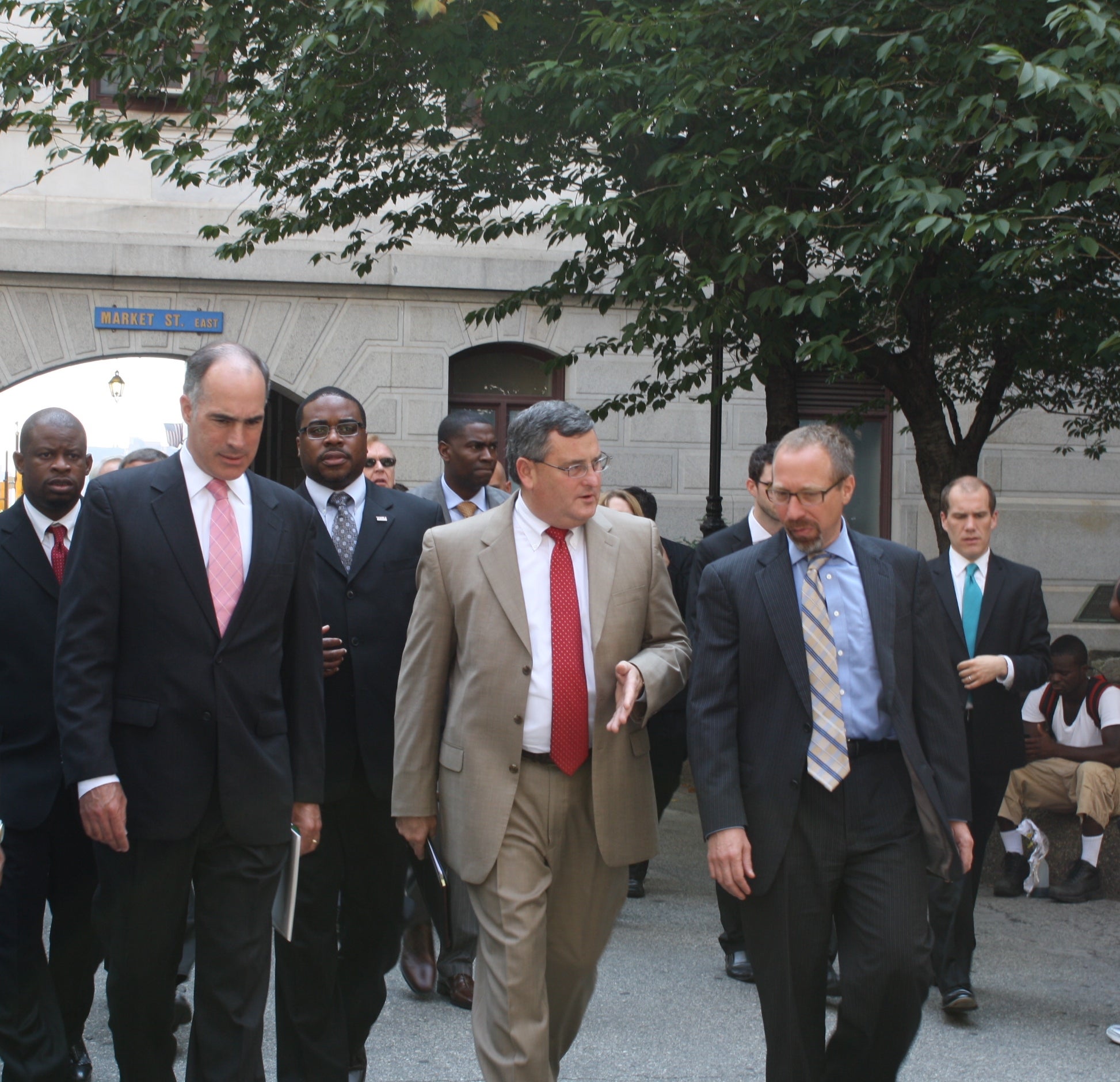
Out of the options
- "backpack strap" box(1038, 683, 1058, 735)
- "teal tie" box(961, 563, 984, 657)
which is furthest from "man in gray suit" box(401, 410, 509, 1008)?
"backpack strap" box(1038, 683, 1058, 735)

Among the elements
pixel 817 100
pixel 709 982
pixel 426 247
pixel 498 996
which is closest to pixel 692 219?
pixel 817 100

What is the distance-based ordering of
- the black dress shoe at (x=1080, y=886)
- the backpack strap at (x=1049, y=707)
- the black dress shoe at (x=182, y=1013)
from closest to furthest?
the black dress shoe at (x=182, y=1013) → the black dress shoe at (x=1080, y=886) → the backpack strap at (x=1049, y=707)

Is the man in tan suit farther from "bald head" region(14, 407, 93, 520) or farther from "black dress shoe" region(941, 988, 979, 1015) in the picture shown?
"black dress shoe" region(941, 988, 979, 1015)

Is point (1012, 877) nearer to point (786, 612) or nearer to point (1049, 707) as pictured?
point (1049, 707)

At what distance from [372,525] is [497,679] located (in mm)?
1067

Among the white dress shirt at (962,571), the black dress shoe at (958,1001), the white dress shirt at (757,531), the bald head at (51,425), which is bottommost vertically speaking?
the black dress shoe at (958,1001)

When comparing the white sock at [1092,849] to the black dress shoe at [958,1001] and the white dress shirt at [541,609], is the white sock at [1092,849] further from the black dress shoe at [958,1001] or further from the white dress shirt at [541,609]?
the white dress shirt at [541,609]

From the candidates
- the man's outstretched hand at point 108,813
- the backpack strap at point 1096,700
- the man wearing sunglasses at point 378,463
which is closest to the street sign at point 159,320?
the man wearing sunglasses at point 378,463

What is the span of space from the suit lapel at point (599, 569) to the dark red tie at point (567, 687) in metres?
0.05

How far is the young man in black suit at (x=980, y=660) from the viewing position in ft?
19.1

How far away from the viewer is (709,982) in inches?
249

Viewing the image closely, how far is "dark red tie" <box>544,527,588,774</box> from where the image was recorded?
4.18 meters

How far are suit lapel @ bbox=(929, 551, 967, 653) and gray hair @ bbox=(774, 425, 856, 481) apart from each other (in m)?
1.90

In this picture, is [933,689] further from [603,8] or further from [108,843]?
[603,8]
